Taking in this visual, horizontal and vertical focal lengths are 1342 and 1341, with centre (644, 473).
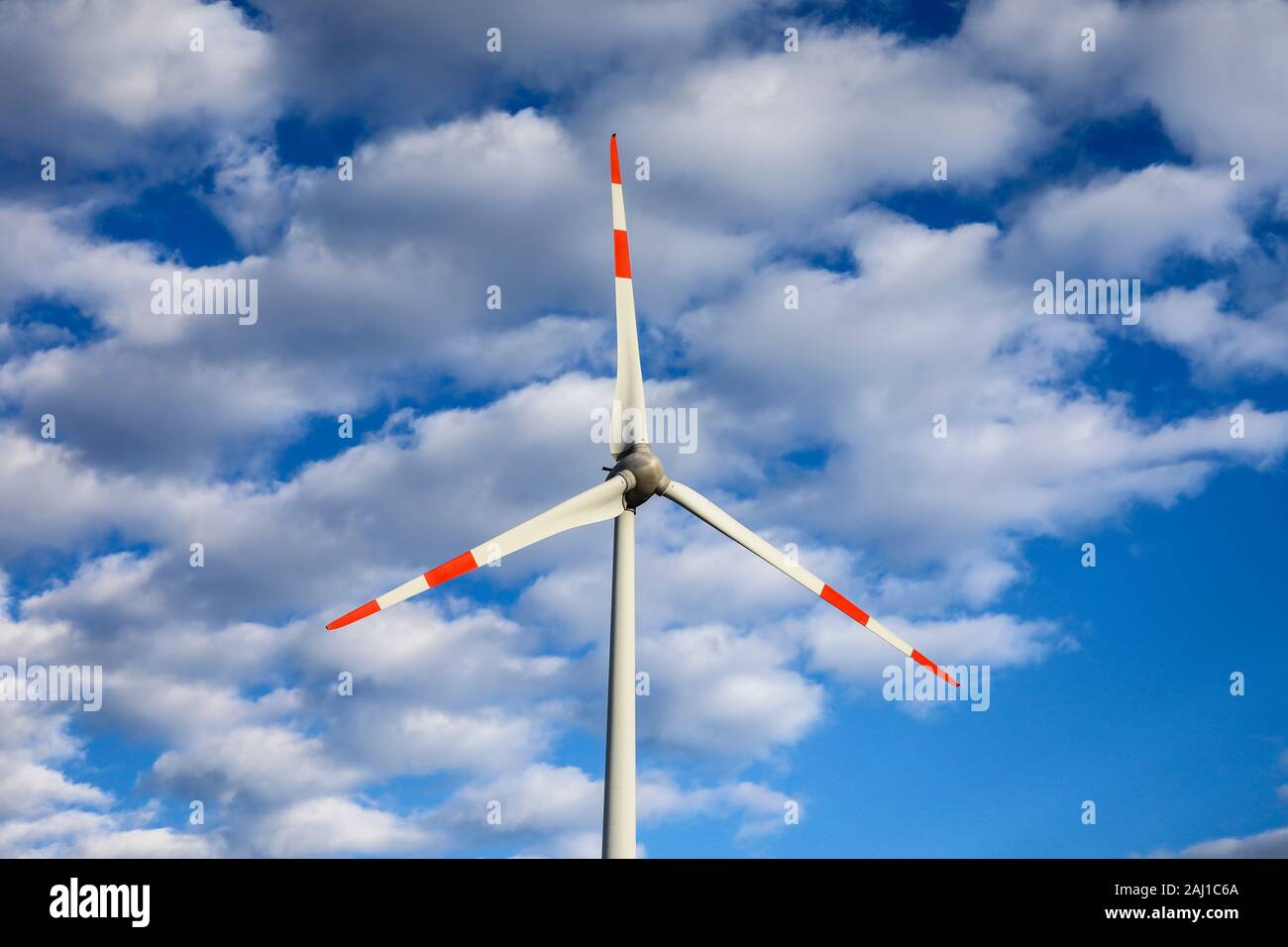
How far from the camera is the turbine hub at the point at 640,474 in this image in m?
39.1

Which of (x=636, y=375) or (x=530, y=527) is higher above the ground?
(x=636, y=375)

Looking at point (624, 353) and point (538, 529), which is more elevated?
point (624, 353)

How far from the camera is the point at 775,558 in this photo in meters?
42.5

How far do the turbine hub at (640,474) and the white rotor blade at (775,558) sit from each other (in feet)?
2.88

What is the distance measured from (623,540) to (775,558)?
19.1 feet

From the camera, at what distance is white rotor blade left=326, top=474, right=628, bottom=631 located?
3399 cm

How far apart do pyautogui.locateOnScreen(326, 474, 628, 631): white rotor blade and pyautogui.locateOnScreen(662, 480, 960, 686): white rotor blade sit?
1.97 meters
